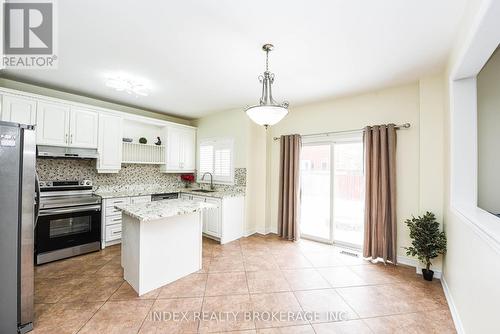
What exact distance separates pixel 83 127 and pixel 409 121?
526 centimetres

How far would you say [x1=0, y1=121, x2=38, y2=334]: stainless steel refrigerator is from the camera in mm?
1662

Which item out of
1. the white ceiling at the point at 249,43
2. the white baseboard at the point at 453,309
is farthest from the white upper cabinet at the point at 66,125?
the white baseboard at the point at 453,309

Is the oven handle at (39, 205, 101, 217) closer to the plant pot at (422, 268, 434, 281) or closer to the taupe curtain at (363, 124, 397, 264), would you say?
the taupe curtain at (363, 124, 397, 264)

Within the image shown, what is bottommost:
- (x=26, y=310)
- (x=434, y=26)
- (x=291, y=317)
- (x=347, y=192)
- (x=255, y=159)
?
(x=291, y=317)

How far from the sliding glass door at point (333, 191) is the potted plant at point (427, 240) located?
99 centimetres

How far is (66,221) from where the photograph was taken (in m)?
3.22

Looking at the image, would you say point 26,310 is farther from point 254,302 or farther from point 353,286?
point 353,286

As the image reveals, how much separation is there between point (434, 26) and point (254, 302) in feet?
10.4

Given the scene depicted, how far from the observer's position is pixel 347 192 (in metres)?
3.84

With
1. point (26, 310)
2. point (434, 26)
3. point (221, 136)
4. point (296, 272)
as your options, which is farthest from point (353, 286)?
point (221, 136)

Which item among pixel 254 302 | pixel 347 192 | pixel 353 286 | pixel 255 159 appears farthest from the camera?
pixel 255 159

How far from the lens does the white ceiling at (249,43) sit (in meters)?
1.74

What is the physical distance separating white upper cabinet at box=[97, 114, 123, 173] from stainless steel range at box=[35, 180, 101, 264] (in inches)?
18.5

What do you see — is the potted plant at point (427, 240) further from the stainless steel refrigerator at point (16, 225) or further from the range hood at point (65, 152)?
the range hood at point (65, 152)
